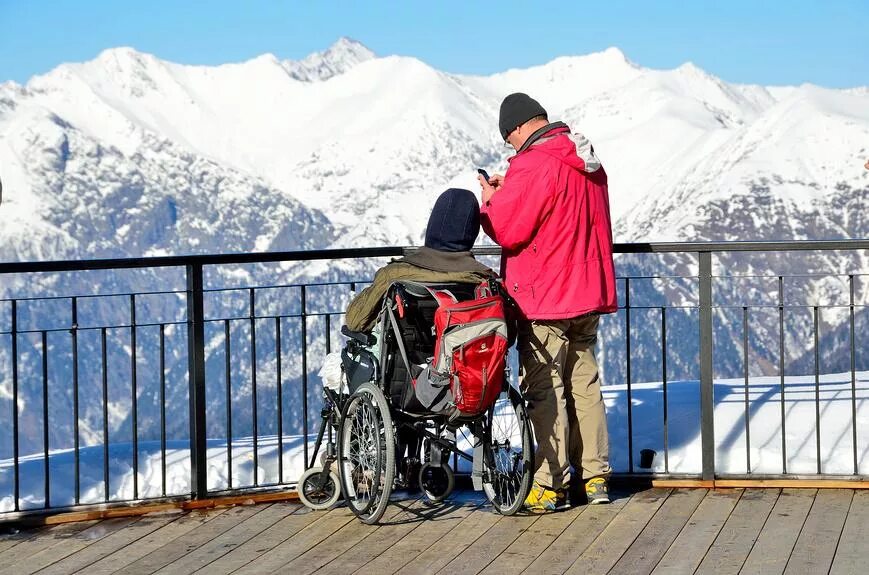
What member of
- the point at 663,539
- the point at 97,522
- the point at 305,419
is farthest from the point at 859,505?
the point at 97,522

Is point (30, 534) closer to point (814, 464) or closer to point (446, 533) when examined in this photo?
point (446, 533)

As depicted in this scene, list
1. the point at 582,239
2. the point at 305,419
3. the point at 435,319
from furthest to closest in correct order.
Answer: the point at 305,419 < the point at 582,239 < the point at 435,319

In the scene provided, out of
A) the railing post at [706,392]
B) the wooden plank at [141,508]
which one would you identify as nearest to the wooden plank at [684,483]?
the railing post at [706,392]

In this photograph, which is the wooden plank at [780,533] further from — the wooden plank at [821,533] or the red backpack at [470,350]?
the red backpack at [470,350]

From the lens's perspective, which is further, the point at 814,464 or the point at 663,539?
the point at 814,464

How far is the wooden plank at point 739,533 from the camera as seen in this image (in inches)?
141

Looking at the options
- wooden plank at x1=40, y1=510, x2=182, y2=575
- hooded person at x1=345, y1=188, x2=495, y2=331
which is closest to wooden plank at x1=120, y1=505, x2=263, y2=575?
wooden plank at x1=40, y1=510, x2=182, y2=575

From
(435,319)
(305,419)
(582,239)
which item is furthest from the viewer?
(305,419)

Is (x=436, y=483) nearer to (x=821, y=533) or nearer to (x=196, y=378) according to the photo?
(x=196, y=378)

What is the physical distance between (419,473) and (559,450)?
0.52m

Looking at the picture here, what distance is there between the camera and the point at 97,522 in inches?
169

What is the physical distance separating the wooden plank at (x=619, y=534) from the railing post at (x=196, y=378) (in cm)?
157

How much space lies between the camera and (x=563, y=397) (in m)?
4.30

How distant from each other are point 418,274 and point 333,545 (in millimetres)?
939
